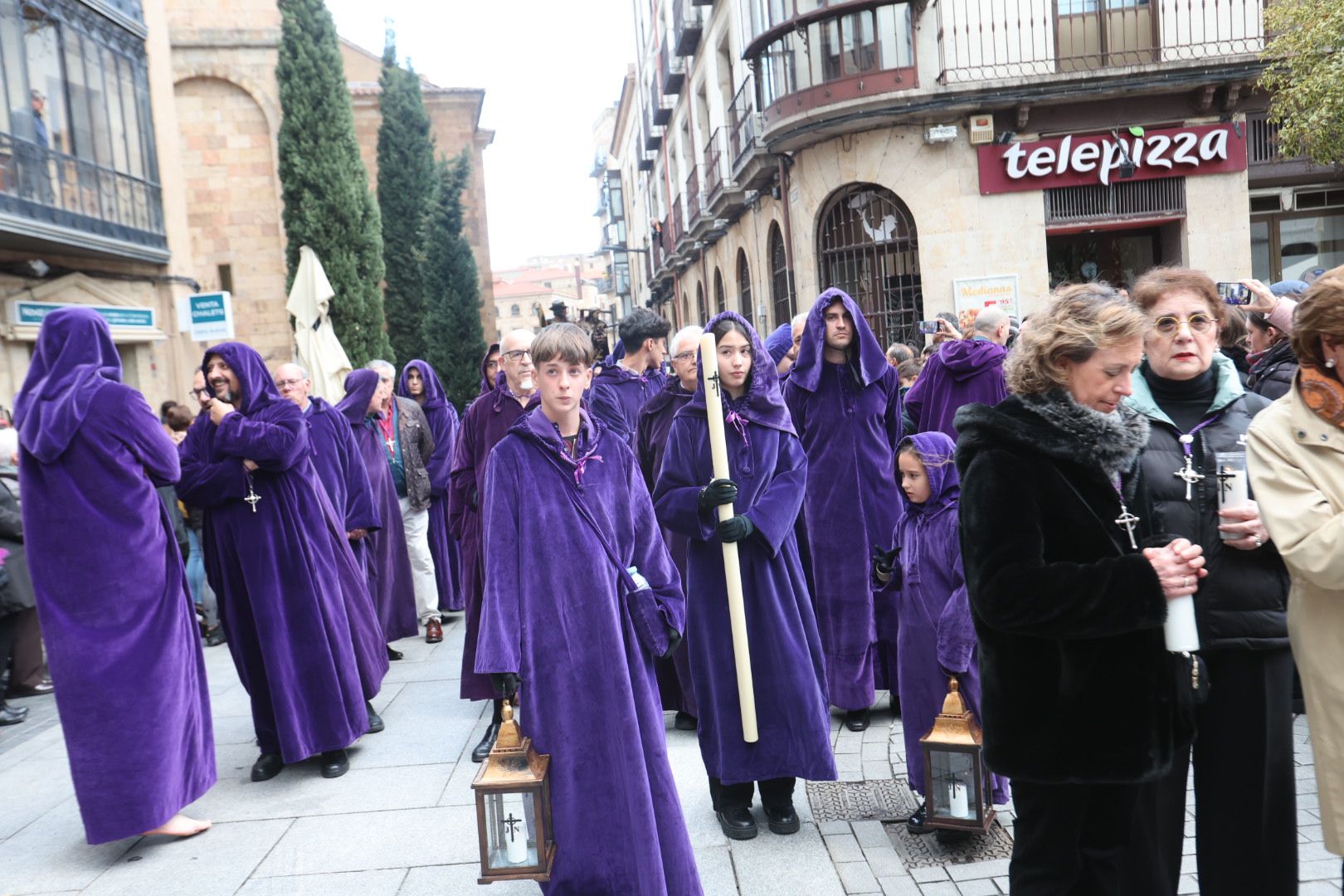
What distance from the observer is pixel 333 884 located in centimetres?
420

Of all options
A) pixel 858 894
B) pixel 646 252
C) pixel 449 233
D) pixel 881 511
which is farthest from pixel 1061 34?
pixel 646 252

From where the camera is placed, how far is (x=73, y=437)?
4578mm

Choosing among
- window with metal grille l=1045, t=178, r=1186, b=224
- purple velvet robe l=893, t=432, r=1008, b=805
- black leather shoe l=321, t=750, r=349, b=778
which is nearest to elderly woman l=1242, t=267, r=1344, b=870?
purple velvet robe l=893, t=432, r=1008, b=805

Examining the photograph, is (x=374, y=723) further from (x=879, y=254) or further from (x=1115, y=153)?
(x=1115, y=153)

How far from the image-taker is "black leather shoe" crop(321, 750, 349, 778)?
5484 mm

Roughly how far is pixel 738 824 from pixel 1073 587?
2200mm

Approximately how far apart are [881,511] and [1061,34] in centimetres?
1214

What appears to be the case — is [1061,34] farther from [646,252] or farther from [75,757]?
[646,252]

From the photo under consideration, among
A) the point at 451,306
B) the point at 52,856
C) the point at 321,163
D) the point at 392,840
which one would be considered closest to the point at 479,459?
the point at 392,840

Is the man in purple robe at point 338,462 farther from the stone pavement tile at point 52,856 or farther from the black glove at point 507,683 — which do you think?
the black glove at point 507,683

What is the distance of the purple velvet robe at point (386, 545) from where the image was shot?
821cm

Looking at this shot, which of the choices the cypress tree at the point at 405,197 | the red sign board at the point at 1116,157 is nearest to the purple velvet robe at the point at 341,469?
the red sign board at the point at 1116,157

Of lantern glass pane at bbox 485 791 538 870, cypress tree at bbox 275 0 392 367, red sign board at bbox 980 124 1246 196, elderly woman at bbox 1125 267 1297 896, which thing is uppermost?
cypress tree at bbox 275 0 392 367

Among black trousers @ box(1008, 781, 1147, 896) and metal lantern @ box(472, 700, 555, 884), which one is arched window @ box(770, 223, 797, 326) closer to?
metal lantern @ box(472, 700, 555, 884)
